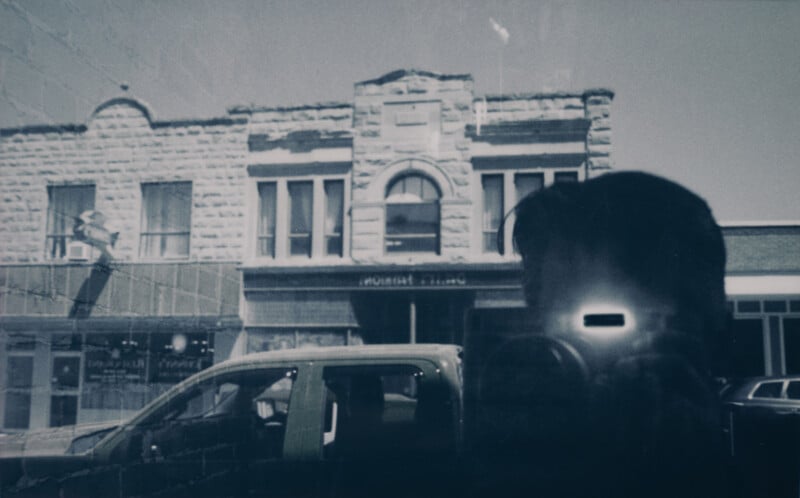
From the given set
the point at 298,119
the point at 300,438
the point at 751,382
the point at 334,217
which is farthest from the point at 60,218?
the point at 751,382

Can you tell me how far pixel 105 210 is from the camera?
6938 mm

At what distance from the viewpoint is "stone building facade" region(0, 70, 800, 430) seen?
20.2 feet

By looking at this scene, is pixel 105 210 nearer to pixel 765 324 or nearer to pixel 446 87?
pixel 446 87

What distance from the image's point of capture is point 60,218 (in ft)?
21.7

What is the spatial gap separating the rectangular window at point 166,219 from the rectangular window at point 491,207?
12.7ft

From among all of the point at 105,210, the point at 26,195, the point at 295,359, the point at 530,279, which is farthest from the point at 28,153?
the point at 530,279

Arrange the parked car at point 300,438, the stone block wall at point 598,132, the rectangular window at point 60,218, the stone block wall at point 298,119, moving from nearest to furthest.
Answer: the parked car at point 300,438 → the rectangular window at point 60,218 → the stone block wall at point 598,132 → the stone block wall at point 298,119

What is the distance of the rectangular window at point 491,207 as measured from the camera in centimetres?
816

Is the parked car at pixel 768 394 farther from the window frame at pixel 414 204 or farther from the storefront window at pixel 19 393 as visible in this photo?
the storefront window at pixel 19 393

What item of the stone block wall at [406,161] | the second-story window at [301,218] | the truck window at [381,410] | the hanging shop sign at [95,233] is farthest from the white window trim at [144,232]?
the truck window at [381,410]

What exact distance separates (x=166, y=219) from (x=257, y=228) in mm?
1207

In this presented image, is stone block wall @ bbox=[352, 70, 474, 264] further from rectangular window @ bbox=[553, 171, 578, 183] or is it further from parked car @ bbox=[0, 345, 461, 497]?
parked car @ bbox=[0, 345, 461, 497]

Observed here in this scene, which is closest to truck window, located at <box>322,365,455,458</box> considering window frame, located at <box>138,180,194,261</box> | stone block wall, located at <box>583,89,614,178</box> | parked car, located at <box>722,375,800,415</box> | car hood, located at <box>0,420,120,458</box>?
car hood, located at <box>0,420,120,458</box>

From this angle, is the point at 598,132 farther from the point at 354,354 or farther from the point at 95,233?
the point at 95,233
